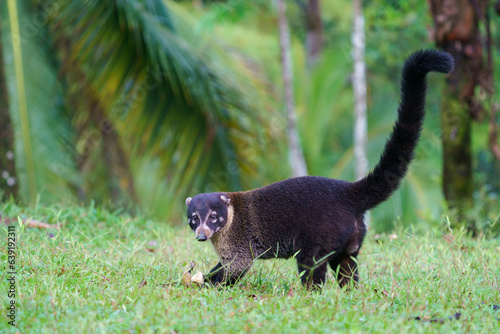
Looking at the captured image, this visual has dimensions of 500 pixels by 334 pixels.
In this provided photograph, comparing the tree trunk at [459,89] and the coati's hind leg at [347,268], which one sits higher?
the tree trunk at [459,89]

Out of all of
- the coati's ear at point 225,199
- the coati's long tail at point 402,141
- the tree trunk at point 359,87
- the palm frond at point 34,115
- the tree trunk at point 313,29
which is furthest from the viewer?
the tree trunk at point 313,29

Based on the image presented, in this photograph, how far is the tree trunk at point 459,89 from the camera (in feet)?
24.4

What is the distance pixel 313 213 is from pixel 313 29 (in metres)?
11.9

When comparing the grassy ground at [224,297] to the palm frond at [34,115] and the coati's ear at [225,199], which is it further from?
the palm frond at [34,115]

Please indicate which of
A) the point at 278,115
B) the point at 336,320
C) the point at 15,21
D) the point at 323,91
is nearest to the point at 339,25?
the point at 323,91

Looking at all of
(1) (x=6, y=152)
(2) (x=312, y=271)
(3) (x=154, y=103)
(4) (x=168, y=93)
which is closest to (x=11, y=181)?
(1) (x=6, y=152)

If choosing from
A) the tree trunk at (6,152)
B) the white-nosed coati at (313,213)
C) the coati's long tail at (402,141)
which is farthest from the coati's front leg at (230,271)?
the tree trunk at (6,152)

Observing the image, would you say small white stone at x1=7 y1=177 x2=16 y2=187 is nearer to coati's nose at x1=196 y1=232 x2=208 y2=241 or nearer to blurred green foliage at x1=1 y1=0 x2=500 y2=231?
blurred green foliage at x1=1 y1=0 x2=500 y2=231

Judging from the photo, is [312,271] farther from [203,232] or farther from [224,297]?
[203,232]

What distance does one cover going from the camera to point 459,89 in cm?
762

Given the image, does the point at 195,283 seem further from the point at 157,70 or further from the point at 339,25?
the point at 339,25

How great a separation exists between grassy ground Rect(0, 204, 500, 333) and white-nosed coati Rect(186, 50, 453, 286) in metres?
0.20

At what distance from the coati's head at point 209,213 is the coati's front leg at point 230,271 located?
264 millimetres

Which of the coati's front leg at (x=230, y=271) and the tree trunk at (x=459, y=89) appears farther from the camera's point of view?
the tree trunk at (x=459, y=89)
